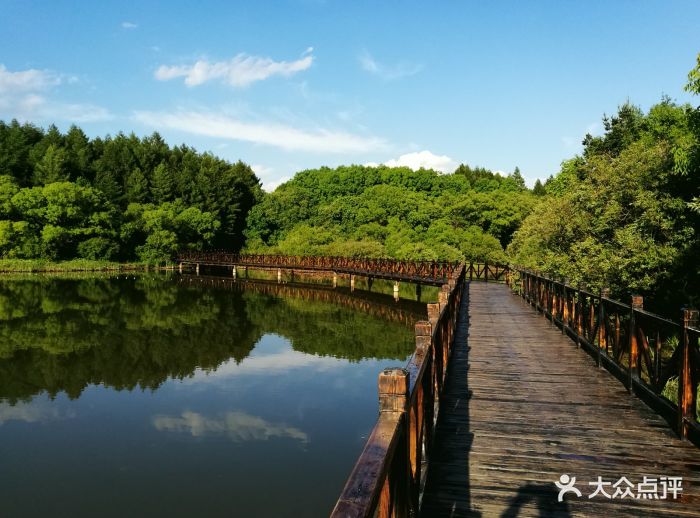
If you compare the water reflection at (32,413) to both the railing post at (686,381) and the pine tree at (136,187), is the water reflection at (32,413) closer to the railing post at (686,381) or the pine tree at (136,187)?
the railing post at (686,381)

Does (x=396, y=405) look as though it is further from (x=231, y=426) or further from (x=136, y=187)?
(x=136, y=187)

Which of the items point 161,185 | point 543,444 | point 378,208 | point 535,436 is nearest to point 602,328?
point 535,436

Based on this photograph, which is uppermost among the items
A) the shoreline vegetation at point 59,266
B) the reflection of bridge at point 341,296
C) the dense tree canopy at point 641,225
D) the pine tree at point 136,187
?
the pine tree at point 136,187

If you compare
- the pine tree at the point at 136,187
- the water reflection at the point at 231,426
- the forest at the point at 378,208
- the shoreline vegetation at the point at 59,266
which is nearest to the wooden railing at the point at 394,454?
the water reflection at the point at 231,426

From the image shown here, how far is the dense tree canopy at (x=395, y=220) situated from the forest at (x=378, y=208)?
0.50 feet

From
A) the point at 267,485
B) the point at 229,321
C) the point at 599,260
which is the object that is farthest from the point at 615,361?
the point at 229,321

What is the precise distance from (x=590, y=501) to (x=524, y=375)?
12.1 feet

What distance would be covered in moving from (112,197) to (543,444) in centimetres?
5906

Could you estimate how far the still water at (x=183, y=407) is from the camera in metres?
7.62

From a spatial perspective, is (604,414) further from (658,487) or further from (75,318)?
Answer: (75,318)

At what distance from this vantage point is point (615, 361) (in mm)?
7062

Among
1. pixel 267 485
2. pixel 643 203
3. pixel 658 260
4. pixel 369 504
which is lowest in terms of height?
pixel 267 485

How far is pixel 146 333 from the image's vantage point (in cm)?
1992

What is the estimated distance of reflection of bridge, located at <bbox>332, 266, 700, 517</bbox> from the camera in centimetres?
274
